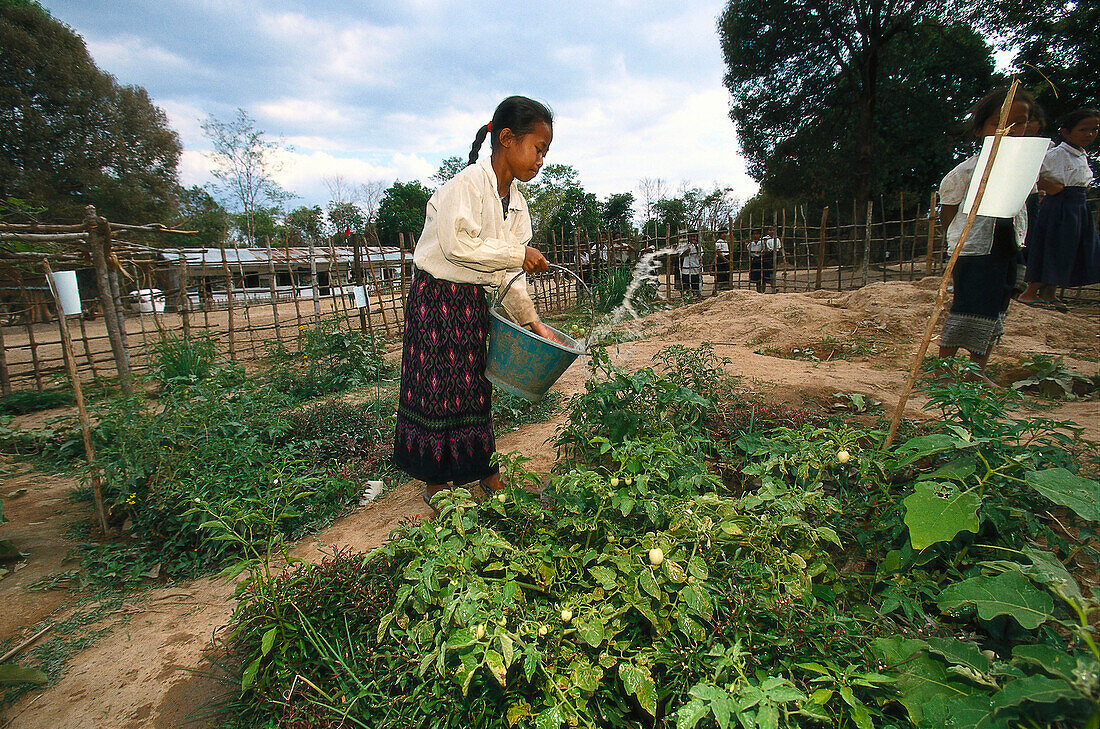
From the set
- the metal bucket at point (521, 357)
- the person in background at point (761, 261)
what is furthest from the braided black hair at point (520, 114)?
the person in background at point (761, 261)

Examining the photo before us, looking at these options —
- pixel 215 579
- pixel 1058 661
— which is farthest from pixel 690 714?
pixel 215 579

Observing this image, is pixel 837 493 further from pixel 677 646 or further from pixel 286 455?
pixel 286 455

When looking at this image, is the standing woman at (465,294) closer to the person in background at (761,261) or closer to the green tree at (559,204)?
the person in background at (761,261)

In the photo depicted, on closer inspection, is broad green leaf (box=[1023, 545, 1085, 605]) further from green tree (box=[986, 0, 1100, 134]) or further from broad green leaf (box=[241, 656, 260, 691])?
green tree (box=[986, 0, 1100, 134])

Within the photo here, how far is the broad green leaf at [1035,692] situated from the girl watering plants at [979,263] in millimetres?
2145

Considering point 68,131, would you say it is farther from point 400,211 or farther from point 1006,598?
point 1006,598

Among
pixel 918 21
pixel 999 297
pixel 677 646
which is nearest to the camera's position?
pixel 677 646

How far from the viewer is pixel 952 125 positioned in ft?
52.0

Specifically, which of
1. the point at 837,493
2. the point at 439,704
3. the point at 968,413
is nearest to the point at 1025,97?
the point at 968,413

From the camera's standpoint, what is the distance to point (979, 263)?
2.60 meters

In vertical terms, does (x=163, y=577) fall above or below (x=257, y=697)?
below

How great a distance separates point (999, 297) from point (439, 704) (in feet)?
10.3

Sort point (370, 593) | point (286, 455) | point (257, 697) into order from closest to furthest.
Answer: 1. point (257, 697)
2. point (370, 593)
3. point (286, 455)

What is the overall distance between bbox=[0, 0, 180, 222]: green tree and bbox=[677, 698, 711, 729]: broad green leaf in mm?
21828
